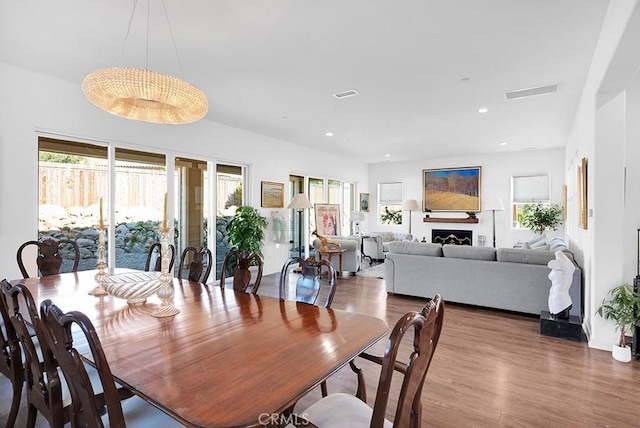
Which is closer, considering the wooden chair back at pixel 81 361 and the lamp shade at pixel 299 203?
the wooden chair back at pixel 81 361

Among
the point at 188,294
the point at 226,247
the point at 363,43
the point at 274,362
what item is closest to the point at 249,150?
the point at 226,247

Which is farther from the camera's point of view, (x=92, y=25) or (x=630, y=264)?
(x=630, y=264)

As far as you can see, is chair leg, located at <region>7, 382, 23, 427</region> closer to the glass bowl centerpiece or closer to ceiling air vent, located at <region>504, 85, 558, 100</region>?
the glass bowl centerpiece

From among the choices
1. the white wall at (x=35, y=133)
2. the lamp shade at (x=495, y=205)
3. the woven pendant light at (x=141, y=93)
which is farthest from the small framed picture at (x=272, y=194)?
the lamp shade at (x=495, y=205)

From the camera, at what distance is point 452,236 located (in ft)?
30.5

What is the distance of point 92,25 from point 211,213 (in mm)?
3519

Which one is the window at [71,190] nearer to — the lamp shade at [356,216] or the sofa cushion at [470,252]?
the sofa cushion at [470,252]

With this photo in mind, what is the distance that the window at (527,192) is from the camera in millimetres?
8297

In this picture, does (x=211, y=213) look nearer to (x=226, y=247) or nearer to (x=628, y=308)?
(x=226, y=247)

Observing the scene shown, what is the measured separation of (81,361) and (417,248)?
15.0 ft

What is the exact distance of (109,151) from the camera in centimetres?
446

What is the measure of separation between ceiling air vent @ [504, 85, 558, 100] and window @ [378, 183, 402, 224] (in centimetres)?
594

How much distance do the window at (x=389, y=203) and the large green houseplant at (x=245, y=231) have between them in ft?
17.7

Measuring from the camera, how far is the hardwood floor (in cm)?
219
